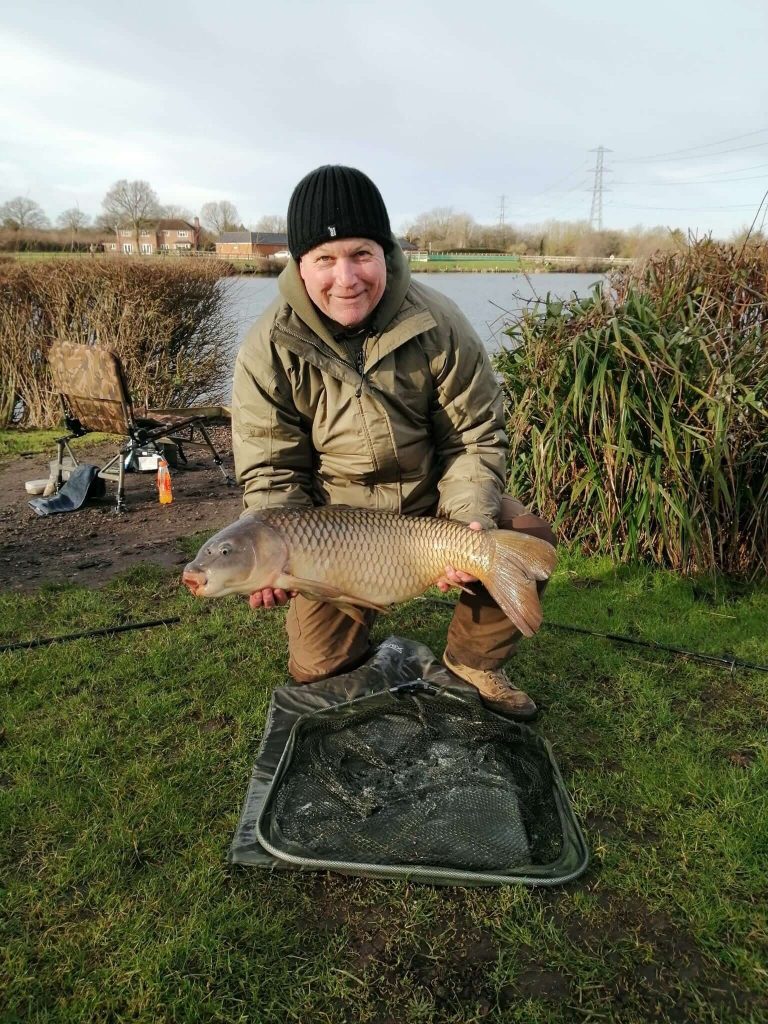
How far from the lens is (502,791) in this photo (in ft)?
5.51

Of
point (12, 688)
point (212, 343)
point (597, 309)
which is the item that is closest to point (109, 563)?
point (12, 688)

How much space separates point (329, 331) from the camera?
1.94 metres

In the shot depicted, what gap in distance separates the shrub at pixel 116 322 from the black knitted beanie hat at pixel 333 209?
4792mm

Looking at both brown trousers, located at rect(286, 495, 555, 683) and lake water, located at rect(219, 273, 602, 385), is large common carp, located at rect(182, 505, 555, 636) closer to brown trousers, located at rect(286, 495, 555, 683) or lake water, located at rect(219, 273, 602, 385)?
brown trousers, located at rect(286, 495, 555, 683)

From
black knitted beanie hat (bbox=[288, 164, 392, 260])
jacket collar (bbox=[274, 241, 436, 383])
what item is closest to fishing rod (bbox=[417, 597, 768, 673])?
jacket collar (bbox=[274, 241, 436, 383])

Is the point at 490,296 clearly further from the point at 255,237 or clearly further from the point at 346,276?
the point at 346,276

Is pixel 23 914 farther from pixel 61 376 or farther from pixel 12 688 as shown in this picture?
pixel 61 376

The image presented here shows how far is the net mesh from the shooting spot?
4.97 ft

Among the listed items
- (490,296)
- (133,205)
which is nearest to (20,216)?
(133,205)

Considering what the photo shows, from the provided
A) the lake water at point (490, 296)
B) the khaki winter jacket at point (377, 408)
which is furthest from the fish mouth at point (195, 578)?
the lake water at point (490, 296)

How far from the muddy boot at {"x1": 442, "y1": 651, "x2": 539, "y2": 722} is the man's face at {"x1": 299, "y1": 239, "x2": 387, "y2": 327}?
105 centimetres

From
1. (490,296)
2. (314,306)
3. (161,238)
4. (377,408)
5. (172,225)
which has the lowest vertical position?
(377,408)

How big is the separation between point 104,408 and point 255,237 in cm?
756

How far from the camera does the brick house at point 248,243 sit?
26.7 ft
